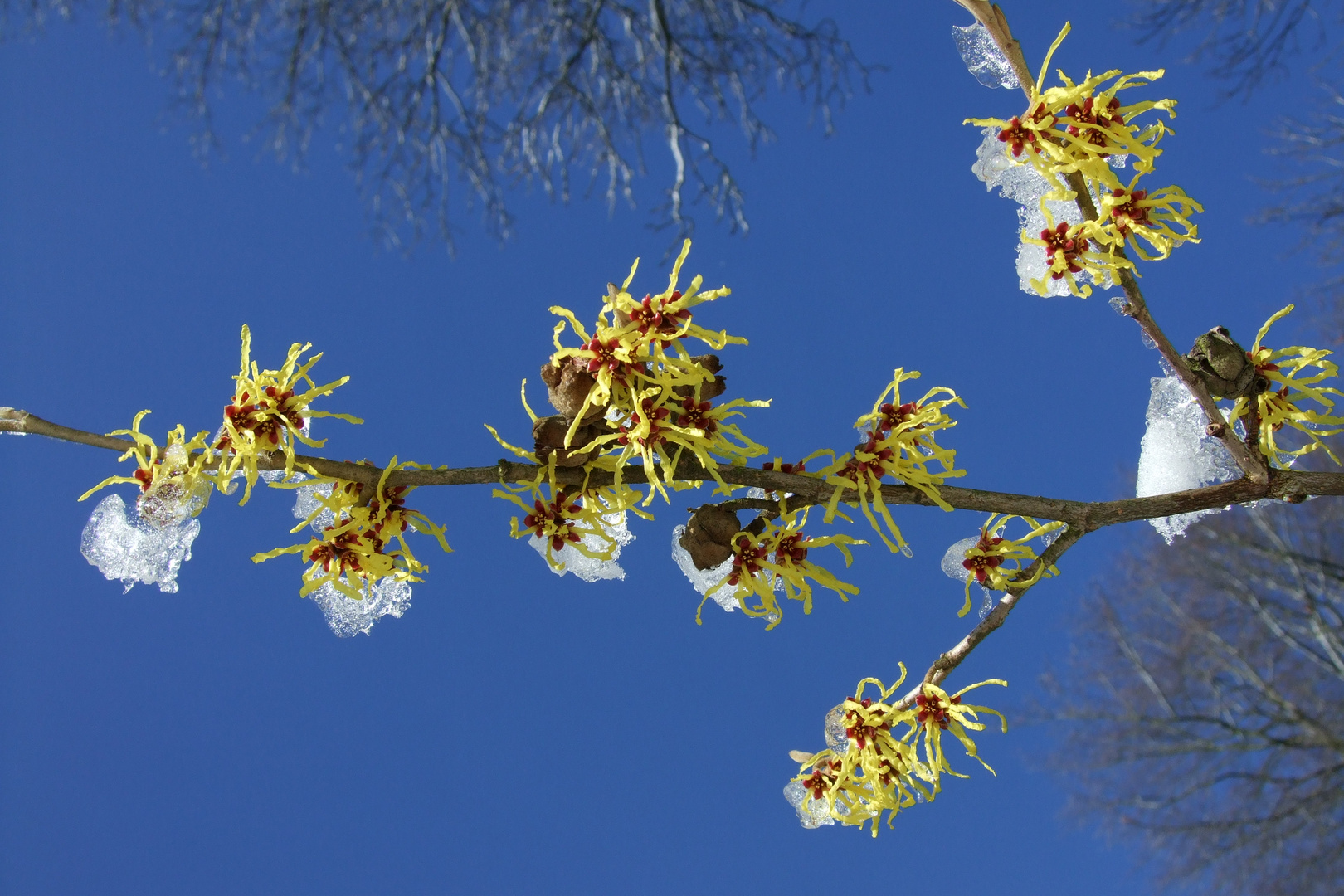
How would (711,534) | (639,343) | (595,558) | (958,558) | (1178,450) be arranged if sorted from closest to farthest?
1. (639,343)
2. (711,534)
3. (595,558)
4. (958,558)
5. (1178,450)

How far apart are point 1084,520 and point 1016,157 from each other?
1.82 ft

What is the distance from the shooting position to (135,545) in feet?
4.56

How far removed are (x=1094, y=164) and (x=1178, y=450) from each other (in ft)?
2.21

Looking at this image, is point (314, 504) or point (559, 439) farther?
point (314, 504)

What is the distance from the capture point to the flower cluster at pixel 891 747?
1511 millimetres

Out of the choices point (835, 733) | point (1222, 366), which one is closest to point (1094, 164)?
point (1222, 366)

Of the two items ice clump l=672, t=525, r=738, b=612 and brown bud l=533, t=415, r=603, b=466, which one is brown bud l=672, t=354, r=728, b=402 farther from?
ice clump l=672, t=525, r=738, b=612

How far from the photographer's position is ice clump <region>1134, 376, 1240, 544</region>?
1700 mm

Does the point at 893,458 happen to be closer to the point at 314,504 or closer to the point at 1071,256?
the point at 1071,256

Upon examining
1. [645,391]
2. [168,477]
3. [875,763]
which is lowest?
[875,763]

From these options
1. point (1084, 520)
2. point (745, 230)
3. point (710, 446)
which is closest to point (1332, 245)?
point (745, 230)

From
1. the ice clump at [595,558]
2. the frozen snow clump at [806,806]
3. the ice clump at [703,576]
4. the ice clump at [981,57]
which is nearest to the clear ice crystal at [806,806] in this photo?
the frozen snow clump at [806,806]

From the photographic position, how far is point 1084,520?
4.78 ft

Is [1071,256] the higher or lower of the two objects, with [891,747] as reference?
higher
